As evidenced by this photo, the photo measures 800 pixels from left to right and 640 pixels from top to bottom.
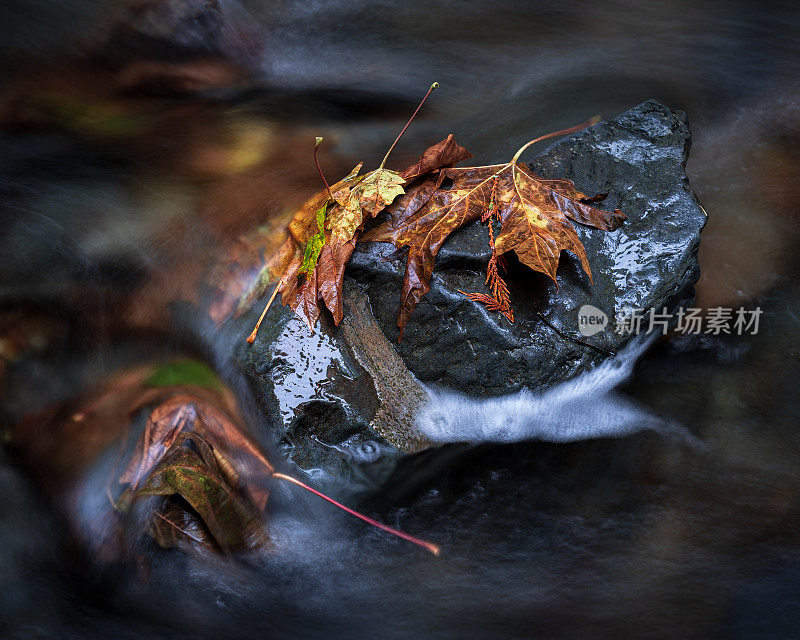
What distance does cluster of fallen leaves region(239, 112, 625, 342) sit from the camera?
100.0 inches

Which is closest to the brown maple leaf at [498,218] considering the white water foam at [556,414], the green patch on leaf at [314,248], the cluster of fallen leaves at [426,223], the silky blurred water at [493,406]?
the cluster of fallen leaves at [426,223]

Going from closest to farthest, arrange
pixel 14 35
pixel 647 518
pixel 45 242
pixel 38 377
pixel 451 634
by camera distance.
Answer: pixel 451 634 < pixel 647 518 < pixel 38 377 < pixel 45 242 < pixel 14 35

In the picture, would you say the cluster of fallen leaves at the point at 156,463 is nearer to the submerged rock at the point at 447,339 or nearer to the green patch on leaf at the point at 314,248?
the submerged rock at the point at 447,339

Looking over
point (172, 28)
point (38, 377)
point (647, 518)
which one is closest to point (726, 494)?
point (647, 518)

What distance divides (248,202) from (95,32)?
1462 mm

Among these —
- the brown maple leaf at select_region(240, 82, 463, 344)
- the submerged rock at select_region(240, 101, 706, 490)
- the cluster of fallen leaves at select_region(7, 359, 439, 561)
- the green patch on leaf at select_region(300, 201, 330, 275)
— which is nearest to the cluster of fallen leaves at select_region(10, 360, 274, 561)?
the cluster of fallen leaves at select_region(7, 359, 439, 561)

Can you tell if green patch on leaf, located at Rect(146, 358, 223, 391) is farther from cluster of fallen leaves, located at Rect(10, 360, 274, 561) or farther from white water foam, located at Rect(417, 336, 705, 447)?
white water foam, located at Rect(417, 336, 705, 447)

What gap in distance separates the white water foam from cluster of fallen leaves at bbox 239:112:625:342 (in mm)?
353

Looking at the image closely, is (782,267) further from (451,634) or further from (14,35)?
(14,35)

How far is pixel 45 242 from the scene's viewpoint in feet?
9.44

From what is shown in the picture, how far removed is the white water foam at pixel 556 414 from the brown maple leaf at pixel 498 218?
0.38m

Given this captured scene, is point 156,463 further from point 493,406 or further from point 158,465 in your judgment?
point 493,406

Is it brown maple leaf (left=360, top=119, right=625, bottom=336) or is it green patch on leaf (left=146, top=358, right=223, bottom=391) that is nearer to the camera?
brown maple leaf (left=360, top=119, right=625, bottom=336)

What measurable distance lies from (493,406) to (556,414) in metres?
0.26
